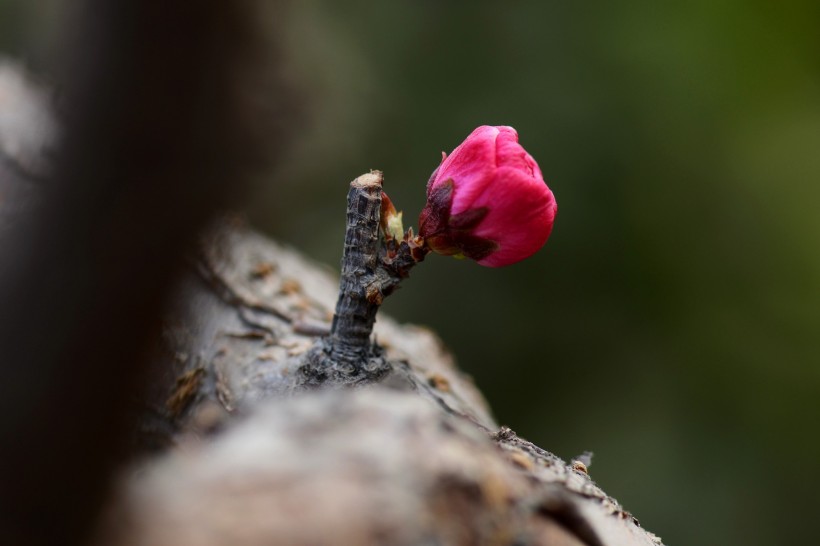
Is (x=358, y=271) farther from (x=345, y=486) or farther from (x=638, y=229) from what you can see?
(x=638, y=229)

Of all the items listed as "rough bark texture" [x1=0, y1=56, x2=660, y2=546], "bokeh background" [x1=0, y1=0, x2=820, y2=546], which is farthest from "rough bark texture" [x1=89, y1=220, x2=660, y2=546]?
"bokeh background" [x1=0, y1=0, x2=820, y2=546]

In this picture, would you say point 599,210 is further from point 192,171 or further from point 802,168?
point 192,171

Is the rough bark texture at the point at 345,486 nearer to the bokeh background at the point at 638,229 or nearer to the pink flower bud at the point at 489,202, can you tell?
the pink flower bud at the point at 489,202

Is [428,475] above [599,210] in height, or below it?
below

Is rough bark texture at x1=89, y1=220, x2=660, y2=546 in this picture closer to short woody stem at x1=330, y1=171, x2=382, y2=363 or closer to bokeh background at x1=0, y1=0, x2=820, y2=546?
short woody stem at x1=330, y1=171, x2=382, y2=363

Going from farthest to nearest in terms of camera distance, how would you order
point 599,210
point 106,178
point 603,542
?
point 599,210 < point 603,542 < point 106,178

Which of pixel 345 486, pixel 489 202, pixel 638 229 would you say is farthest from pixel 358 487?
pixel 638 229

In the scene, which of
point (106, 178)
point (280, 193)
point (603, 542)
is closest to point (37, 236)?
point (106, 178)
